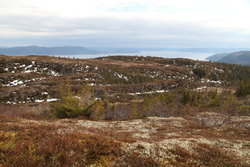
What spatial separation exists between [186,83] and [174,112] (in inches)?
2596

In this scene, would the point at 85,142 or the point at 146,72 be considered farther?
the point at 146,72

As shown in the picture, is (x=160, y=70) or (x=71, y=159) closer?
(x=71, y=159)

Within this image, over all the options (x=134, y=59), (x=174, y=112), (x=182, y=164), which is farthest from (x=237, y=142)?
(x=134, y=59)

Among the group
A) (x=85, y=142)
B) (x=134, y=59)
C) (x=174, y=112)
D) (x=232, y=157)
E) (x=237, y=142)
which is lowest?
(x=174, y=112)

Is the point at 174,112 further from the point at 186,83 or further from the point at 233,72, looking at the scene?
the point at 233,72

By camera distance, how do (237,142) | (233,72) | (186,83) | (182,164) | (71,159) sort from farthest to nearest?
1. (233,72)
2. (186,83)
3. (237,142)
4. (182,164)
5. (71,159)

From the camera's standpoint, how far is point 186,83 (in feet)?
336

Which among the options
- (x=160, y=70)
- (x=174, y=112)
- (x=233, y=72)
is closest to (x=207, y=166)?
(x=174, y=112)

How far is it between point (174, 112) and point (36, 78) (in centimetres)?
7244

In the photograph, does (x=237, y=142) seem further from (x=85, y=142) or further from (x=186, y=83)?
(x=186, y=83)

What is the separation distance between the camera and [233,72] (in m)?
152

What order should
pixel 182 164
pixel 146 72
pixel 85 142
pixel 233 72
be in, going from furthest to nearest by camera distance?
pixel 233 72 < pixel 146 72 < pixel 85 142 < pixel 182 164

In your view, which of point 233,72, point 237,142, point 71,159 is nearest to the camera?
point 71,159

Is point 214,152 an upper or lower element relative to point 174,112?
upper
